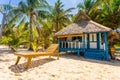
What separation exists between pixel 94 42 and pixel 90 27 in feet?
4.85

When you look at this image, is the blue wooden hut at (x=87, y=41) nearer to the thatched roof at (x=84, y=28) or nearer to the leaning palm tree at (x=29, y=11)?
the thatched roof at (x=84, y=28)

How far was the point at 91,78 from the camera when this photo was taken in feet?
21.2

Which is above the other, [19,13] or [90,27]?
[19,13]

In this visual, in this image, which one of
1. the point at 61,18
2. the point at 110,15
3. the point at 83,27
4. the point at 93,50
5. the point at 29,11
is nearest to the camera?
the point at 93,50

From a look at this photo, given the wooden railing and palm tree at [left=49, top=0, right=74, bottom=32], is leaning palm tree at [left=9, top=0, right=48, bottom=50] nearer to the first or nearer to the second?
the wooden railing

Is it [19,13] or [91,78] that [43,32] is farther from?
[91,78]

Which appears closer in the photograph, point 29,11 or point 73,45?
point 73,45

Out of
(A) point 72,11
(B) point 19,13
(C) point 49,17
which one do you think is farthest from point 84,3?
(B) point 19,13

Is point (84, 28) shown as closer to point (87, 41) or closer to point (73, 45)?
point (87, 41)

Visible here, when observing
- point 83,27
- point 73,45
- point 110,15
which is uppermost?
point 110,15

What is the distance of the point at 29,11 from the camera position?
2006 centimetres

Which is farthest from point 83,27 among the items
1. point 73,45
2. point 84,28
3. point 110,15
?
point 110,15

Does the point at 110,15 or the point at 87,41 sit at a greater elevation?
the point at 110,15

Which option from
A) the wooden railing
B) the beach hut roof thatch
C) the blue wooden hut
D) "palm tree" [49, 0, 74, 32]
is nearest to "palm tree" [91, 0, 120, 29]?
"palm tree" [49, 0, 74, 32]
